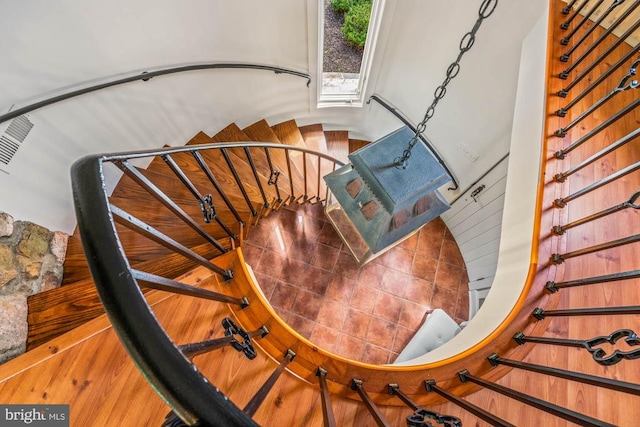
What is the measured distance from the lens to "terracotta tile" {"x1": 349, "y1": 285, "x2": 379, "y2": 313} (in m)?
3.11

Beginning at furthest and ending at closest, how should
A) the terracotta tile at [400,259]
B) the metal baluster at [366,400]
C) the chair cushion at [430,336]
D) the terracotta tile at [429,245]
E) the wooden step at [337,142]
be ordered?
1. the wooden step at [337,142]
2. the terracotta tile at [429,245]
3. the terracotta tile at [400,259]
4. the chair cushion at [430,336]
5. the metal baluster at [366,400]

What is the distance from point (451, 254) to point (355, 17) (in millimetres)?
2643

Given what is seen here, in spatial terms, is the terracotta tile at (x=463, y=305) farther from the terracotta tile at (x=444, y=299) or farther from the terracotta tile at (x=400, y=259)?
the terracotta tile at (x=400, y=259)

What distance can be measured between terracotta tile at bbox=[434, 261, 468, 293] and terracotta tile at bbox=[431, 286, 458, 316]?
5cm

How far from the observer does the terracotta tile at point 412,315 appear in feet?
10.1

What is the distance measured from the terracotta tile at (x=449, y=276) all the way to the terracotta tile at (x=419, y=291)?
12cm

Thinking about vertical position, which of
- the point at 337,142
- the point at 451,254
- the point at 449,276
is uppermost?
the point at 337,142

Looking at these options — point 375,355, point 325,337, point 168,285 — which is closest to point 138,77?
point 168,285

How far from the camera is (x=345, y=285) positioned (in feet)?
10.4

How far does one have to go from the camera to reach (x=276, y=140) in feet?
12.1

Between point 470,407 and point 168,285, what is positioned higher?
point 168,285

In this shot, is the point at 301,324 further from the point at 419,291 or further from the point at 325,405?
the point at 325,405

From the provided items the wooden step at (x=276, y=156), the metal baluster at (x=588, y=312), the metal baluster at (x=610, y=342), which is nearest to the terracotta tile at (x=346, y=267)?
the wooden step at (x=276, y=156)

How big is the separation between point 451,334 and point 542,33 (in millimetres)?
2274
